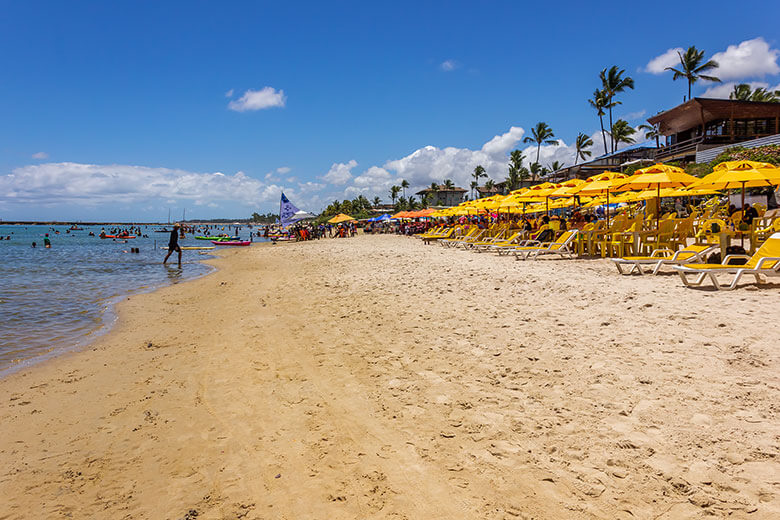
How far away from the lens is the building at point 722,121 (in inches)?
1142

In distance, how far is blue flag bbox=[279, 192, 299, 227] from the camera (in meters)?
30.8

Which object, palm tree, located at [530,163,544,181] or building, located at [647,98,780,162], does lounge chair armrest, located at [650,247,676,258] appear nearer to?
building, located at [647,98,780,162]

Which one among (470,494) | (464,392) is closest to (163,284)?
(464,392)

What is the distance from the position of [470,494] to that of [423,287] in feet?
18.7

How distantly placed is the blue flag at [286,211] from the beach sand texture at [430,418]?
25.8 metres

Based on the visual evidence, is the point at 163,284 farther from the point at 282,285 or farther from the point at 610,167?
the point at 610,167

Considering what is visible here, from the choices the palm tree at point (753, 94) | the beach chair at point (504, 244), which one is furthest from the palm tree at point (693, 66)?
the beach chair at point (504, 244)

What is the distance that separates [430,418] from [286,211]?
2978 cm

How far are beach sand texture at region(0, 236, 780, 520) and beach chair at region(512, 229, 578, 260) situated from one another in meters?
5.90

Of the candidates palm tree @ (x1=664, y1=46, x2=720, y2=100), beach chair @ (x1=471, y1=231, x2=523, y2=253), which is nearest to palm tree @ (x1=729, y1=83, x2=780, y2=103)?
palm tree @ (x1=664, y1=46, x2=720, y2=100)

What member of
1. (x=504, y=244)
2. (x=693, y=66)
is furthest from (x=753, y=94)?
(x=504, y=244)

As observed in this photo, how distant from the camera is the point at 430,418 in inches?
121

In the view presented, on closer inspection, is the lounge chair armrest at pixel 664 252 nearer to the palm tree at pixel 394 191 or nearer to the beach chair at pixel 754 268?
the beach chair at pixel 754 268

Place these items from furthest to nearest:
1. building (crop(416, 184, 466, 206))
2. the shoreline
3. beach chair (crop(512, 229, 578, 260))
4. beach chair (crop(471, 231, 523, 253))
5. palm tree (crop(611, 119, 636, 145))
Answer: building (crop(416, 184, 466, 206)) < palm tree (crop(611, 119, 636, 145)) < beach chair (crop(471, 231, 523, 253)) < beach chair (crop(512, 229, 578, 260)) < the shoreline
